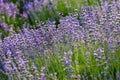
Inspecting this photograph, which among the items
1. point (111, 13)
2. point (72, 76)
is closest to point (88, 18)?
point (111, 13)

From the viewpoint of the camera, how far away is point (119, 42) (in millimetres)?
3131

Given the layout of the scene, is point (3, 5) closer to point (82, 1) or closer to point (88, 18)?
point (82, 1)

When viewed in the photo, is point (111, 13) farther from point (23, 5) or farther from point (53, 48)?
point (23, 5)

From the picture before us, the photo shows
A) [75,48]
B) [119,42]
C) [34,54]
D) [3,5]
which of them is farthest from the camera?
[3,5]

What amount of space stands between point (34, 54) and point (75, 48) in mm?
481

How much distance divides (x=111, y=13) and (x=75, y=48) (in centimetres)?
56

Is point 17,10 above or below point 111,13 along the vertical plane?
below

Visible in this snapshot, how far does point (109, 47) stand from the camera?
3133mm

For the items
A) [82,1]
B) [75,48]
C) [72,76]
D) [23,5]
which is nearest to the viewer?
[72,76]

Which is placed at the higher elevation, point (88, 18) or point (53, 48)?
point (88, 18)

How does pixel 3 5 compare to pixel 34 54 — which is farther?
pixel 3 5

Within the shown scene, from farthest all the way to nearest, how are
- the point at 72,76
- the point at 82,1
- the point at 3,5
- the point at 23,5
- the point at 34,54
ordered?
the point at 23,5
the point at 3,5
the point at 82,1
the point at 34,54
the point at 72,76

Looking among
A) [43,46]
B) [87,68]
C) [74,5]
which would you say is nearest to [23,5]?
[74,5]

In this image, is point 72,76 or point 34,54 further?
point 34,54
